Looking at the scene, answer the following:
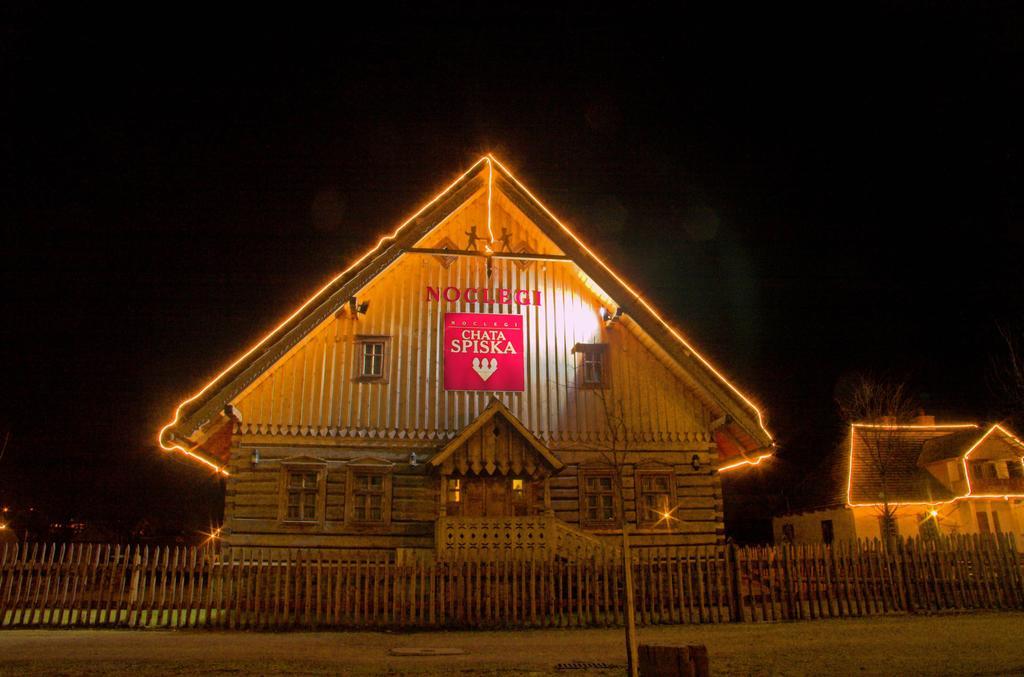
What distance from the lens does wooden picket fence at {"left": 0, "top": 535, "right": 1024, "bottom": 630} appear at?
49.6 feet

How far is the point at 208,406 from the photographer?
60.2 ft

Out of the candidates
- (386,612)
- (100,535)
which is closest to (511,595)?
(386,612)

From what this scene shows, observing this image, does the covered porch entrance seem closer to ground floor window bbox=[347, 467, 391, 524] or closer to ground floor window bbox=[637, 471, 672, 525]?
ground floor window bbox=[347, 467, 391, 524]

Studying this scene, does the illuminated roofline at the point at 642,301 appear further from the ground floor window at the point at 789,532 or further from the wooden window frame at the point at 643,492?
the ground floor window at the point at 789,532

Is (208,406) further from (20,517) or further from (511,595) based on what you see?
(20,517)

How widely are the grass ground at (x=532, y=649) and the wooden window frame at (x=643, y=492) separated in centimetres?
580

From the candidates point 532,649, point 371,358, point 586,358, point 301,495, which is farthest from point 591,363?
point 532,649

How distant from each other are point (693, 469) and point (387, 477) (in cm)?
872

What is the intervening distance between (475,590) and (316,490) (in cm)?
651

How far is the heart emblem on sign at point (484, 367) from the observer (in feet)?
68.5

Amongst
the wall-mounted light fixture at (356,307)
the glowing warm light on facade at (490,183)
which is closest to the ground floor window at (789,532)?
the glowing warm light on facade at (490,183)

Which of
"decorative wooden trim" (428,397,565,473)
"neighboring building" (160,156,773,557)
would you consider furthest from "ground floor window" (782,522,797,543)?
"decorative wooden trim" (428,397,565,473)

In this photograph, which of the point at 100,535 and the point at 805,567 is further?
the point at 100,535

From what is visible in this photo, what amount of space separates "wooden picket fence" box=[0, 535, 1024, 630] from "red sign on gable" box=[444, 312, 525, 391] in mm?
6159
